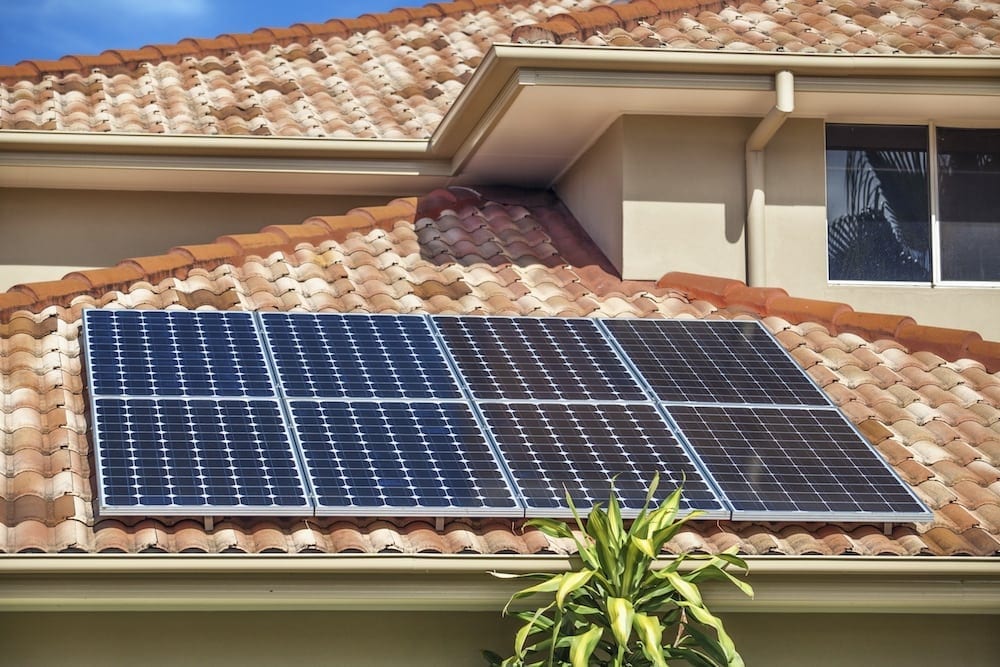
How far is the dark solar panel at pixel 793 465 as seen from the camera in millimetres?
10234

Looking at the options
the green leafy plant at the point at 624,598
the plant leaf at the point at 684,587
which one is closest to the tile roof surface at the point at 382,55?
the green leafy plant at the point at 624,598

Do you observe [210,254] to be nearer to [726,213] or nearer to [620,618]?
[726,213]

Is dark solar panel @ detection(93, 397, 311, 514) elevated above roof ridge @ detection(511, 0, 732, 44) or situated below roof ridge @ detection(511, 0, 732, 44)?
below

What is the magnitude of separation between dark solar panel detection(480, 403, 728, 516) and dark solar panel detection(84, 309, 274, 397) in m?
1.75

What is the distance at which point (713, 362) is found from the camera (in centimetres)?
1207

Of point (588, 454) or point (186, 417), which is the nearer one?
point (186, 417)

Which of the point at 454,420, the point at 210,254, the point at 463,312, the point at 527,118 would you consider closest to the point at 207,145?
the point at 210,254

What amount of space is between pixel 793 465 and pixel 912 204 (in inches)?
195

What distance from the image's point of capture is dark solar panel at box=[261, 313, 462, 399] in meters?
11.0

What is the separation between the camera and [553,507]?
9820mm

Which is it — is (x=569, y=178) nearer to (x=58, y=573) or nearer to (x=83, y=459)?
(x=83, y=459)

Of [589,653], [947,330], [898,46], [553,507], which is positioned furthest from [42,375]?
[898,46]

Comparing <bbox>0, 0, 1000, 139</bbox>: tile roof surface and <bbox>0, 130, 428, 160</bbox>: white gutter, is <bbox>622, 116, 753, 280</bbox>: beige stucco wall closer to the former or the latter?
<bbox>0, 0, 1000, 139</bbox>: tile roof surface


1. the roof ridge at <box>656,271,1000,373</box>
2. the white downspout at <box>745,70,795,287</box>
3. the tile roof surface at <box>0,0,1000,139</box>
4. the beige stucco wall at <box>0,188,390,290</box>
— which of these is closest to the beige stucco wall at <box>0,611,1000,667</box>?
the roof ridge at <box>656,271,1000,373</box>
